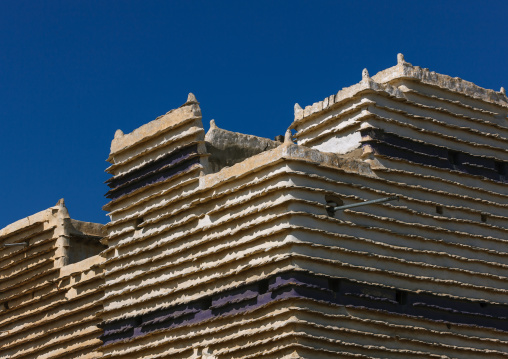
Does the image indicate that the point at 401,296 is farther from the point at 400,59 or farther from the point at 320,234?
the point at 400,59

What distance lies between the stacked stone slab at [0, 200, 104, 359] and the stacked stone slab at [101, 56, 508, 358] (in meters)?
1.86

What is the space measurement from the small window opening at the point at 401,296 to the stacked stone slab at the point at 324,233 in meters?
0.02

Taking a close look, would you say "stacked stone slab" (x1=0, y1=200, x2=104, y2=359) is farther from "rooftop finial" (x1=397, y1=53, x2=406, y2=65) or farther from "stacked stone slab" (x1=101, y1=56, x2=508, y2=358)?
"rooftop finial" (x1=397, y1=53, x2=406, y2=65)

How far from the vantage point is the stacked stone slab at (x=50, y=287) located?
25.2 m

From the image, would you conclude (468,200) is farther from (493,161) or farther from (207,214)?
(207,214)

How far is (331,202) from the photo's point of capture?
67.2ft

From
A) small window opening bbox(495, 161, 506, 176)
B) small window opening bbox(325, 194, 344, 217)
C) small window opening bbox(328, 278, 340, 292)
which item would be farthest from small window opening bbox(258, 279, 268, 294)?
small window opening bbox(495, 161, 506, 176)

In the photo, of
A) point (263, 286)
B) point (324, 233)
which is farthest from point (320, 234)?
point (263, 286)

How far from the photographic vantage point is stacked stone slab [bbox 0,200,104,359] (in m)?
25.2

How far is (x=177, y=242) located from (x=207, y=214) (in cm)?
102

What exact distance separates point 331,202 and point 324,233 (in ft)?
2.84

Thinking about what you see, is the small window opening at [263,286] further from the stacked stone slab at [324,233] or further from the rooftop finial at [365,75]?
the rooftop finial at [365,75]

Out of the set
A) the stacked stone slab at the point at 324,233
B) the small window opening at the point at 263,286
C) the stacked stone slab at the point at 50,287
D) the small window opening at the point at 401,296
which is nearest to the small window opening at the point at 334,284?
the stacked stone slab at the point at 324,233

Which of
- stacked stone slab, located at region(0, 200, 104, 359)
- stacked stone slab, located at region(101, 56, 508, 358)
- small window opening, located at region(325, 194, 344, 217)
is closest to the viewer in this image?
stacked stone slab, located at region(101, 56, 508, 358)
